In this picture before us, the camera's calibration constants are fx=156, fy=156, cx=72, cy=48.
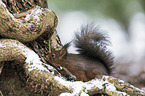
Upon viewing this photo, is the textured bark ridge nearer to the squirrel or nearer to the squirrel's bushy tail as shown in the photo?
the squirrel

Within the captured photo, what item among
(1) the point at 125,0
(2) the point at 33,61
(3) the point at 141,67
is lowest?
(2) the point at 33,61

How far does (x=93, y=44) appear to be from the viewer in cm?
160

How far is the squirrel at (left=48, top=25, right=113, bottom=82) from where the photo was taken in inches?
57.7

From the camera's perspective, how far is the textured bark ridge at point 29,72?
98 cm

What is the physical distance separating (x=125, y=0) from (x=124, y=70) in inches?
139

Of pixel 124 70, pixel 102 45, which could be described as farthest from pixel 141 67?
pixel 102 45

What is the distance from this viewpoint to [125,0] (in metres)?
6.49

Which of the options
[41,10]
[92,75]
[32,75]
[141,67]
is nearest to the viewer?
[32,75]

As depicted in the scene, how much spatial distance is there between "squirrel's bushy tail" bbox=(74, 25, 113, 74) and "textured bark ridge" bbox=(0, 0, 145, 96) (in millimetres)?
424

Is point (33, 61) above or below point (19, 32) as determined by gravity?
below

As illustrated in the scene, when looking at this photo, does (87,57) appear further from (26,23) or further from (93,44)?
(26,23)

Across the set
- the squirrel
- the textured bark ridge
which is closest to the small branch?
the textured bark ridge

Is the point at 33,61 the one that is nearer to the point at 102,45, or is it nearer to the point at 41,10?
the point at 41,10

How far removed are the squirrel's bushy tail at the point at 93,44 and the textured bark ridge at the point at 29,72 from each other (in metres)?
0.42
